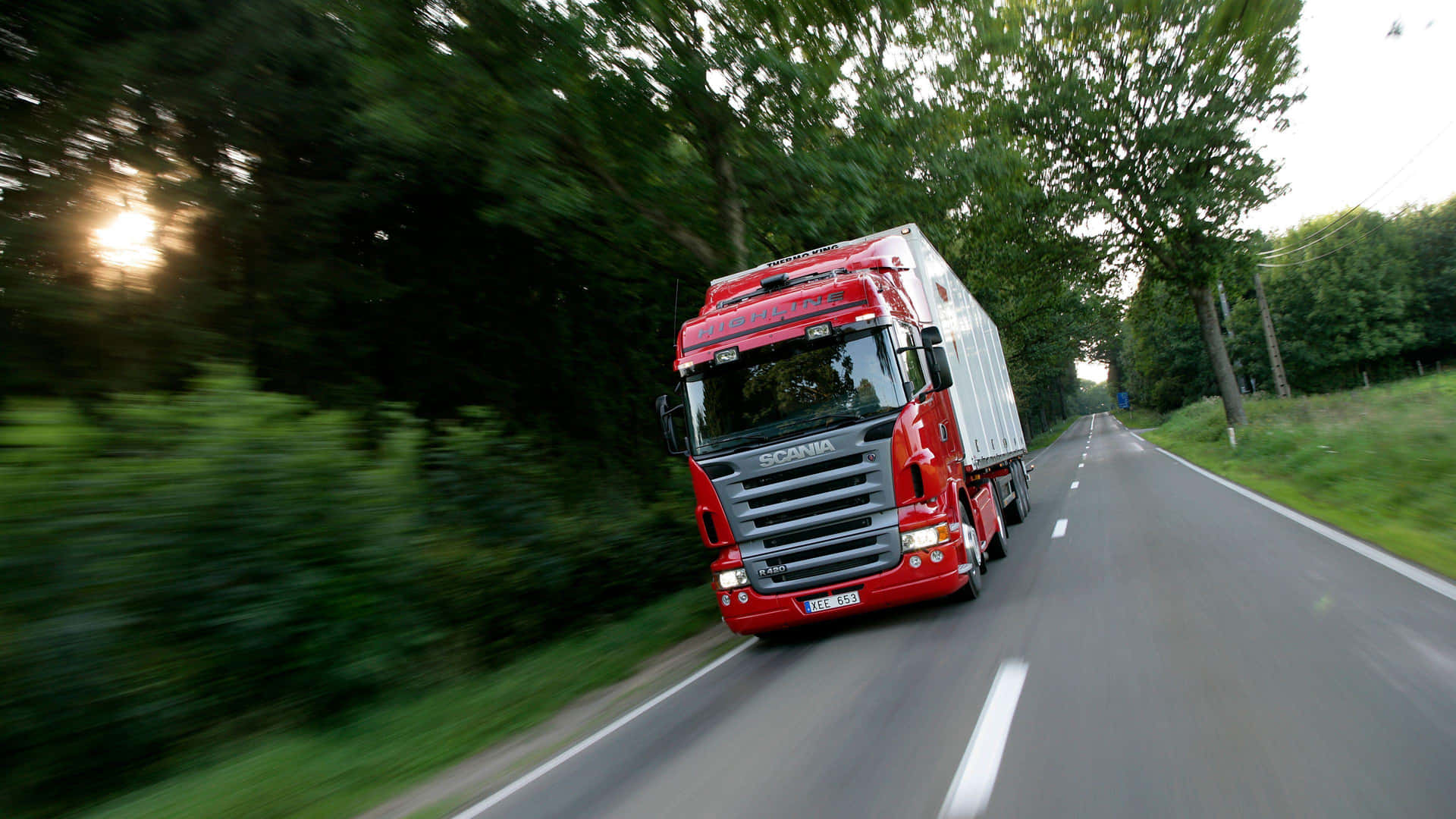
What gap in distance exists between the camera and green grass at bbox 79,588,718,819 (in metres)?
4.92

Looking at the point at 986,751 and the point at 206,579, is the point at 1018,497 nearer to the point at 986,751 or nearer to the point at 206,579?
the point at 986,751

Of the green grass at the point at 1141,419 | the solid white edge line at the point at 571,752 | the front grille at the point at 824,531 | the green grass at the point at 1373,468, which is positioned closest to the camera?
the solid white edge line at the point at 571,752

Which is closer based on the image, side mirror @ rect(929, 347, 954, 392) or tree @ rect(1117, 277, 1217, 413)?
side mirror @ rect(929, 347, 954, 392)

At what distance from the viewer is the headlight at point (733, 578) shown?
7.62 meters

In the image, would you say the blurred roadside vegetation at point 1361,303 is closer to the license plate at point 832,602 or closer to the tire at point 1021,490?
the tire at point 1021,490

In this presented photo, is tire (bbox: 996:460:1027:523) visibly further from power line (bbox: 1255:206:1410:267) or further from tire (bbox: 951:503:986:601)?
power line (bbox: 1255:206:1410:267)

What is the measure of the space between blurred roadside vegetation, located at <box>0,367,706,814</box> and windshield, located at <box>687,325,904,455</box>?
271 cm

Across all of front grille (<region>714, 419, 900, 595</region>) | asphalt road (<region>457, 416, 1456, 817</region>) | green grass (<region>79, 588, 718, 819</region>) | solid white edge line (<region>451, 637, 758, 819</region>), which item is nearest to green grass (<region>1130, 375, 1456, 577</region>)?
asphalt road (<region>457, 416, 1456, 817</region>)

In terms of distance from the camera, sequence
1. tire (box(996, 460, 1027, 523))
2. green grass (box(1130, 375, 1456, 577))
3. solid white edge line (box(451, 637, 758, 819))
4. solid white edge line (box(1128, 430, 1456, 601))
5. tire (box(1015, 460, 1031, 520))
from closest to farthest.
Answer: solid white edge line (box(451, 637, 758, 819))
solid white edge line (box(1128, 430, 1456, 601))
green grass (box(1130, 375, 1456, 577))
tire (box(996, 460, 1027, 523))
tire (box(1015, 460, 1031, 520))

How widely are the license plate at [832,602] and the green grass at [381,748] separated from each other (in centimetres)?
184

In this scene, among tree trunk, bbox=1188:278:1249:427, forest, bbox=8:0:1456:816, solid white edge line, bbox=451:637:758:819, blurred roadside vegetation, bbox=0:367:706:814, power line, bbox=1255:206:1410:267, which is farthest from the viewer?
power line, bbox=1255:206:1410:267

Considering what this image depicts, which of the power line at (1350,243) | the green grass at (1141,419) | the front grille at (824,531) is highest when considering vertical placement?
the power line at (1350,243)

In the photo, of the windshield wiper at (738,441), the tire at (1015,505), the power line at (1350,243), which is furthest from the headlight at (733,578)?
the power line at (1350,243)

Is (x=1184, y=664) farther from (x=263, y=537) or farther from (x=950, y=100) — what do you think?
(x=950, y=100)
